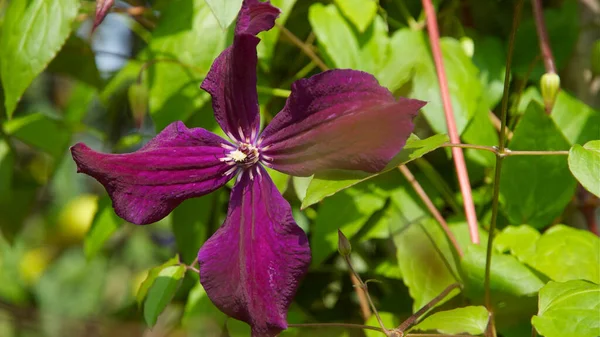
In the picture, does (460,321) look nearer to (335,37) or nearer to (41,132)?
(335,37)

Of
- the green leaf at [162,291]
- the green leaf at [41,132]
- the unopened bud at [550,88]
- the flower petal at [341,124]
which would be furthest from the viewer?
the green leaf at [41,132]

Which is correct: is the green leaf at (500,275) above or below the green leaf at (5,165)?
below

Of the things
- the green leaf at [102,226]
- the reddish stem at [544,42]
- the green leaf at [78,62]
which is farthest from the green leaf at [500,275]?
the green leaf at [78,62]

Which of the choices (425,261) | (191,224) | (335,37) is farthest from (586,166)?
(191,224)

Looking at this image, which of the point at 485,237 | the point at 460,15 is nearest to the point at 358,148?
the point at 485,237

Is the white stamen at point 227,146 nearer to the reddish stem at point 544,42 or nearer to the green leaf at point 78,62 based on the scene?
the reddish stem at point 544,42

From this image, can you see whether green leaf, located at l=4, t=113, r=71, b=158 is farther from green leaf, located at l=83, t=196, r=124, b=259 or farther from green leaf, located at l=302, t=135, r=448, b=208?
green leaf, located at l=302, t=135, r=448, b=208

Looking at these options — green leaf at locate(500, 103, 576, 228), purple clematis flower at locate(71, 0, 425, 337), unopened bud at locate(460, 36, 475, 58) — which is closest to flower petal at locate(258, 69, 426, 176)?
purple clematis flower at locate(71, 0, 425, 337)
